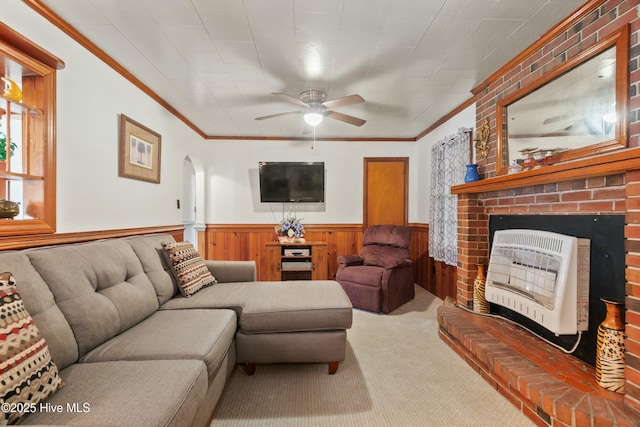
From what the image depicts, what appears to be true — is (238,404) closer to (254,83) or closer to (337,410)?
(337,410)

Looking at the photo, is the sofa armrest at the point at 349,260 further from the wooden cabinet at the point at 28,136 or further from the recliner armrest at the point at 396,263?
the wooden cabinet at the point at 28,136

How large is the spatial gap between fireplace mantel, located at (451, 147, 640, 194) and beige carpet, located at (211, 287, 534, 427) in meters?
1.38

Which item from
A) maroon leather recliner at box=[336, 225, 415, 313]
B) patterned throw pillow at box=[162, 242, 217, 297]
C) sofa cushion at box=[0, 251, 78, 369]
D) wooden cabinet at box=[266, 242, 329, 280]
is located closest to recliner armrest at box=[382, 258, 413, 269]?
maroon leather recliner at box=[336, 225, 415, 313]

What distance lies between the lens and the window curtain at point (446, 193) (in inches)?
134

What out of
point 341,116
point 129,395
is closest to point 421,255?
point 341,116

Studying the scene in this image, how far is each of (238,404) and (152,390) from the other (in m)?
0.85

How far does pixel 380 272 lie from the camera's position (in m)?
3.48

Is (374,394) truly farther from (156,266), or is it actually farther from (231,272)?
(156,266)

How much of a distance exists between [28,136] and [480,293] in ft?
11.1

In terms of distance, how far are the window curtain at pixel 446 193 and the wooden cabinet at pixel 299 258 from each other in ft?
4.92

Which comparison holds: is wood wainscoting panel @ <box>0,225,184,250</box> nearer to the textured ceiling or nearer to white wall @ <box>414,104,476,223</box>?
the textured ceiling

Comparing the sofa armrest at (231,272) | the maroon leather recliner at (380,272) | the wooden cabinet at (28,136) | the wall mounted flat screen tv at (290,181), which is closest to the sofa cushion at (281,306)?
the sofa armrest at (231,272)

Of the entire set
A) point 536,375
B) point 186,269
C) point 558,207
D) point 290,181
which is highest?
point 290,181

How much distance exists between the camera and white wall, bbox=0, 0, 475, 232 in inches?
75.9
